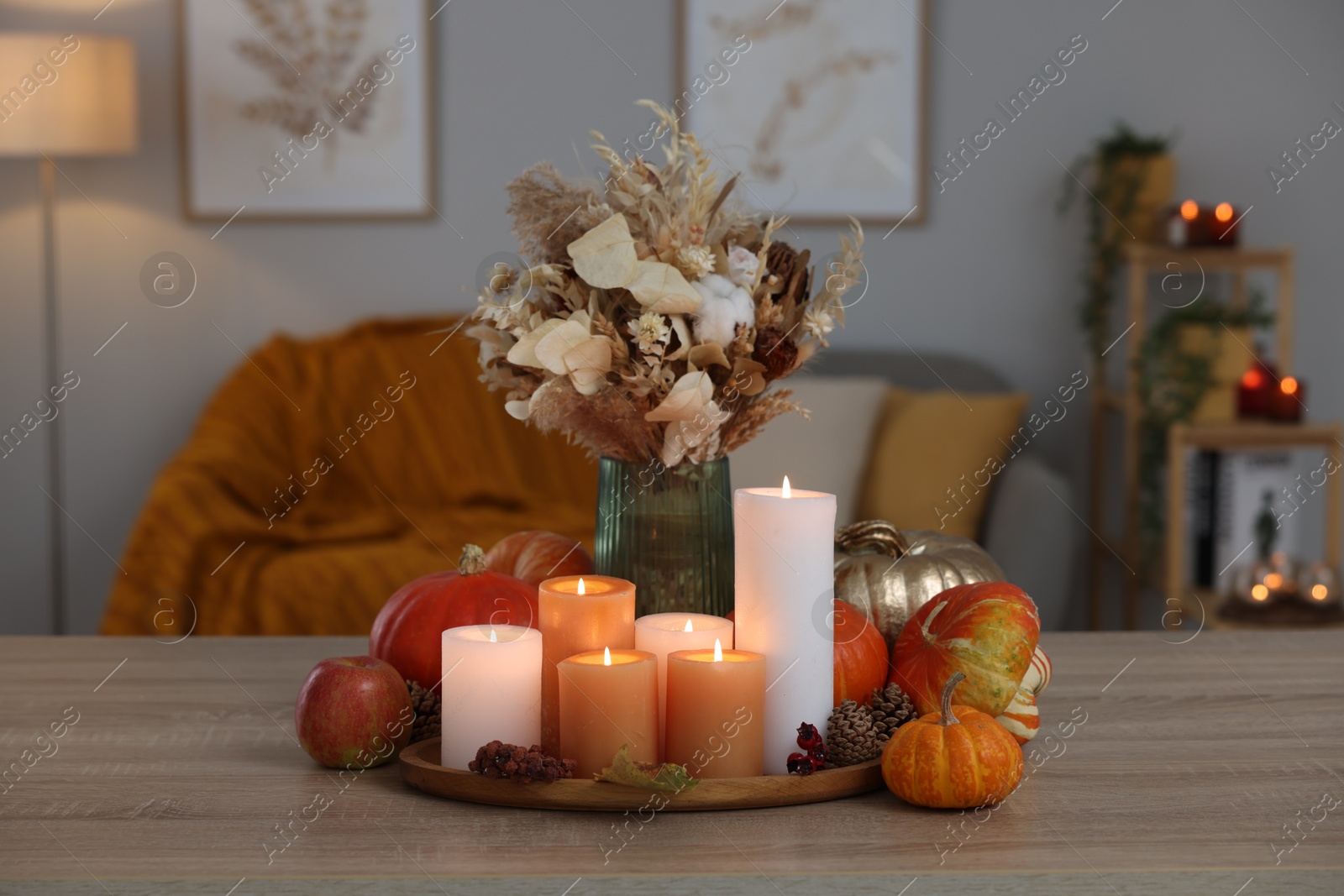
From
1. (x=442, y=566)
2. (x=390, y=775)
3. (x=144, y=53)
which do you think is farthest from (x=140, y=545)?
(x=390, y=775)

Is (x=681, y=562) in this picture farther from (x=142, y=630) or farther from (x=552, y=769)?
(x=142, y=630)

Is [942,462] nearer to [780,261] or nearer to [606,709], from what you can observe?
[780,261]

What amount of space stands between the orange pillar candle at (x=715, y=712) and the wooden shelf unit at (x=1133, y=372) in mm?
2370

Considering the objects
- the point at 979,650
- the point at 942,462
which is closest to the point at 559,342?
the point at 979,650

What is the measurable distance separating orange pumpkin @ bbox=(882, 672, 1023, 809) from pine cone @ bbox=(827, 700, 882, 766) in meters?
0.04

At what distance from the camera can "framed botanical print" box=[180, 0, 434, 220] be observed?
3.35m

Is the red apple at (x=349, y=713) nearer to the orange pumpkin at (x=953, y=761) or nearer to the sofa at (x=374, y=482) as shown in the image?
the orange pumpkin at (x=953, y=761)

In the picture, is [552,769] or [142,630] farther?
[142,630]

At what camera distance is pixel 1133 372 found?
3.12m

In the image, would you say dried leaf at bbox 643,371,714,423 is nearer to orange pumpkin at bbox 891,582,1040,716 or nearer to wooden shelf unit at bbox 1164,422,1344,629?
orange pumpkin at bbox 891,582,1040,716

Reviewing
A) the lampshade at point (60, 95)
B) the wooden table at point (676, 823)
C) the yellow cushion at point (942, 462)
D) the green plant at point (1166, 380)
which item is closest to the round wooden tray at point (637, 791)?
the wooden table at point (676, 823)

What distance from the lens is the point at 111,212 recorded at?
11.2 feet

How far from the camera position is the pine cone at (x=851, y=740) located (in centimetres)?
90

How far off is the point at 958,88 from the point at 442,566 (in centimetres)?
186
